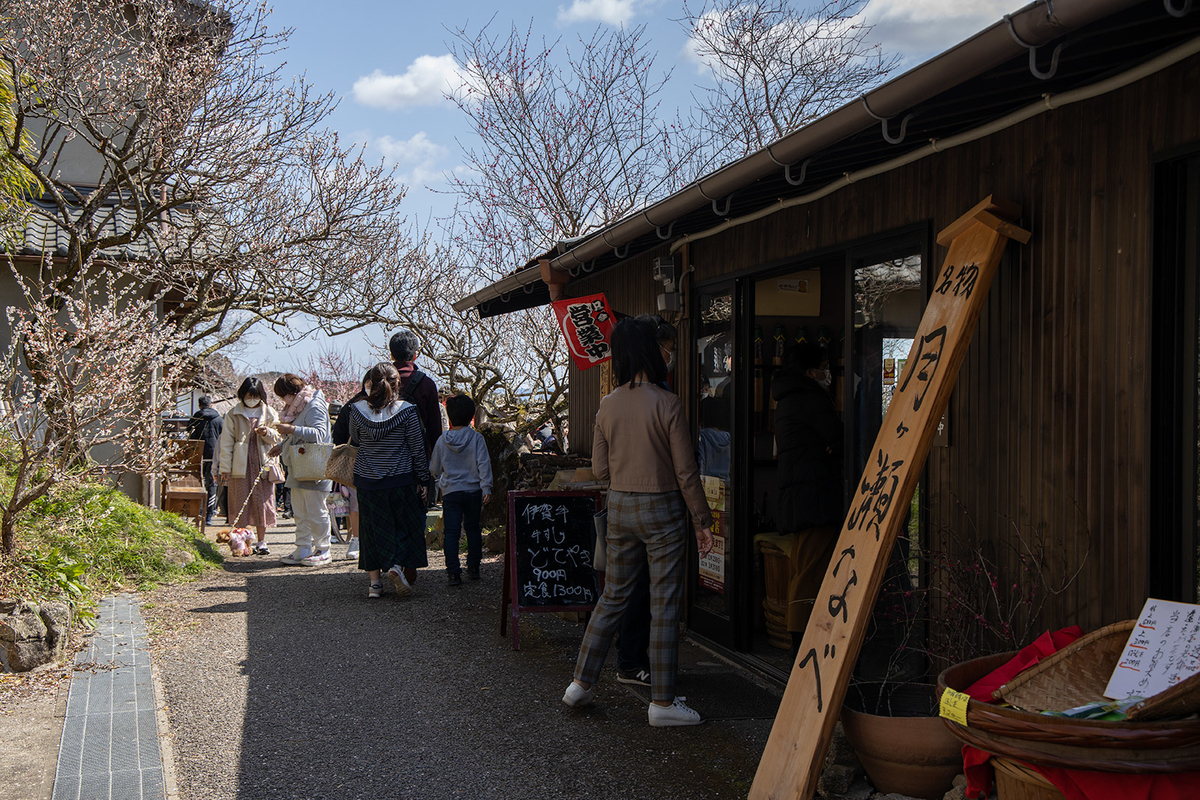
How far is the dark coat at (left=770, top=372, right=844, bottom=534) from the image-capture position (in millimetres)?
5402

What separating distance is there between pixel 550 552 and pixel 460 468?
225 centimetres

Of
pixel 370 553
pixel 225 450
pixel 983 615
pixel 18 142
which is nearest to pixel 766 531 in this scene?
pixel 983 615

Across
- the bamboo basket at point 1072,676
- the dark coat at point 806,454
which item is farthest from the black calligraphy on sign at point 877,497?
the dark coat at point 806,454

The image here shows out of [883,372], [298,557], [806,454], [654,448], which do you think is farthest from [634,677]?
[298,557]

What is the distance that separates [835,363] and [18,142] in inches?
320

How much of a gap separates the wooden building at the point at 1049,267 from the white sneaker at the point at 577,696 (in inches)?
73.3

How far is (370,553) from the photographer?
7.88 m

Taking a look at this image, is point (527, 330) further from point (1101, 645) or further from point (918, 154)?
point (1101, 645)

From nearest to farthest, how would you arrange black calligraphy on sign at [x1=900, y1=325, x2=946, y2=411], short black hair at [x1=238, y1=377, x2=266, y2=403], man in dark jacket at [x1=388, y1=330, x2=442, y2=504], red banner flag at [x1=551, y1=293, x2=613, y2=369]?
1. black calligraphy on sign at [x1=900, y1=325, x2=946, y2=411]
2. red banner flag at [x1=551, y1=293, x2=613, y2=369]
3. man in dark jacket at [x1=388, y1=330, x2=442, y2=504]
4. short black hair at [x1=238, y1=377, x2=266, y2=403]

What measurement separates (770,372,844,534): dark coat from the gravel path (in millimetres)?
1272

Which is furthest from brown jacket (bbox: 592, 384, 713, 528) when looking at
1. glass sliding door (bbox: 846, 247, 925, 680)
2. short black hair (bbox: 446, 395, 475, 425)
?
short black hair (bbox: 446, 395, 475, 425)

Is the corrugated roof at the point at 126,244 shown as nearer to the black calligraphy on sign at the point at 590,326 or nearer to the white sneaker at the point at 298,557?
the white sneaker at the point at 298,557

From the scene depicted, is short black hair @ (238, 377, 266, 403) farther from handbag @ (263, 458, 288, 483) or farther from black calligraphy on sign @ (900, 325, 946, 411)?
black calligraphy on sign @ (900, 325, 946, 411)

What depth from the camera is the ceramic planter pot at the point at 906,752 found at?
3172mm
